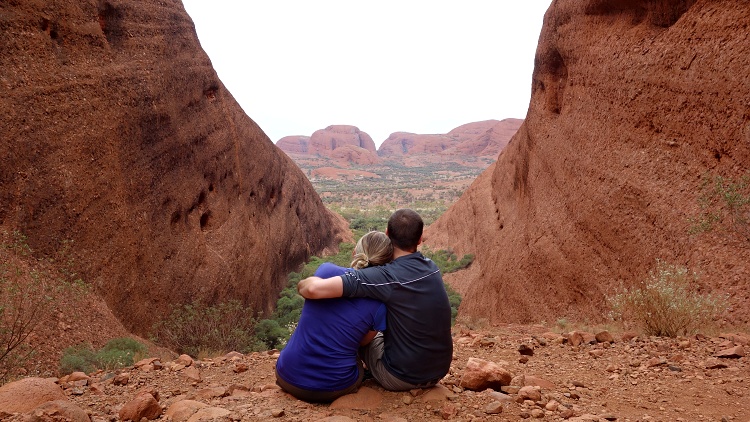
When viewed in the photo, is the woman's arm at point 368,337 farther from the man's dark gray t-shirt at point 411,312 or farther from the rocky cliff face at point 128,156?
the rocky cliff face at point 128,156

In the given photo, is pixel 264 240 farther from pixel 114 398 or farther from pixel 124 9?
pixel 114 398

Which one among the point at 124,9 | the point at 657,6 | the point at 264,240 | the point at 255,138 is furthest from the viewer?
the point at 255,138

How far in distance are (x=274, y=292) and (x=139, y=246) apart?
6769mm

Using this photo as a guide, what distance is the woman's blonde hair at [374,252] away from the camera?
3355 millimetres

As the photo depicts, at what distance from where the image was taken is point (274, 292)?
15.5 meters

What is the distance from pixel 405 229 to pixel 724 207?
15.9ft

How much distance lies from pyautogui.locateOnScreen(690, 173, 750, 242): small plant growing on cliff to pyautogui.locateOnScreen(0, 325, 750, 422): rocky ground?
1.49 m

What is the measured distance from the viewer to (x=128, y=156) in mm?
9250

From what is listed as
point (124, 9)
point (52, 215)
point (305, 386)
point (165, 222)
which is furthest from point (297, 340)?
point (124, 9)

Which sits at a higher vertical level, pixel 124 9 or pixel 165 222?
pixel 124 9

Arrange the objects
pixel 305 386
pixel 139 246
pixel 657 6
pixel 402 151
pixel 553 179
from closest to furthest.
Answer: pixel 305 386 < pixel 657 6 < pixel 139 246 < pixel 553 179 < pixel 402 151

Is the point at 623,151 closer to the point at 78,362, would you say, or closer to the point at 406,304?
the point at 406,304

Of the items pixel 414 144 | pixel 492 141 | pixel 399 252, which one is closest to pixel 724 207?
pixel 399 252

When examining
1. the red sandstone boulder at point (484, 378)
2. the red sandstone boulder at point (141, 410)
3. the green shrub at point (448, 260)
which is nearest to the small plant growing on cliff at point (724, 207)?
the red sandstone boulder at point (484, 378)
